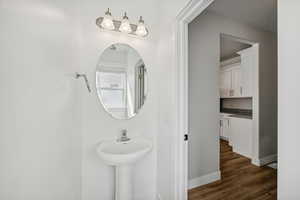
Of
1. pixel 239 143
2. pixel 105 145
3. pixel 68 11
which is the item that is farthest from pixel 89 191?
pixel 239 143

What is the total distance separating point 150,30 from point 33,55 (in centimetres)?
138

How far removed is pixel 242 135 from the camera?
3053 millimetres

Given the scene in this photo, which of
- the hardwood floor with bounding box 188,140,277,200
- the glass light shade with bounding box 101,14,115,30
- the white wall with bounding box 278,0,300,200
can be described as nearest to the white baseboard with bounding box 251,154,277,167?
the hardwood floor with bounding box 188,140,277,200

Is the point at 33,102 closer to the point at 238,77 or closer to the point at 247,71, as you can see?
the point at 247,71

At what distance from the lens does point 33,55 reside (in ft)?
2.41

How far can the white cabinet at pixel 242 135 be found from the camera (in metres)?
2.88

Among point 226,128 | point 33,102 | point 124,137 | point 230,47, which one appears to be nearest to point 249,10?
point 230,47

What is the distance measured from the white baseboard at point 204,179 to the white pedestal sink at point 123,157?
101 centimetres

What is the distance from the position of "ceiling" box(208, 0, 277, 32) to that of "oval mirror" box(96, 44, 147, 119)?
142 cm

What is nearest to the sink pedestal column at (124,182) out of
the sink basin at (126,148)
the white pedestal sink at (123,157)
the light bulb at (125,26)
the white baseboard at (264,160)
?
the white pedestal sink at (123,157)

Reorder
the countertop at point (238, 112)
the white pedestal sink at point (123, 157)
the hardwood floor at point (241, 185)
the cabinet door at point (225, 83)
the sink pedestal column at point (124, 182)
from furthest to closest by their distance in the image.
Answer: the cabinet door at point (225, 83) < the countertop at point (238, 112) < the hardwood floor at point (241, 185) < the sink pedestal column at point (124, 182) < the white pedestal sink at point (123, 157)

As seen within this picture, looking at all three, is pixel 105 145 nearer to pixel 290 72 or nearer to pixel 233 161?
pixel 290 72

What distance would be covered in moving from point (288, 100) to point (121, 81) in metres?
1.49

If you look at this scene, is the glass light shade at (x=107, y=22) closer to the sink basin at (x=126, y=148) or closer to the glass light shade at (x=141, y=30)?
the glass light shade at (x=141, y=30)
